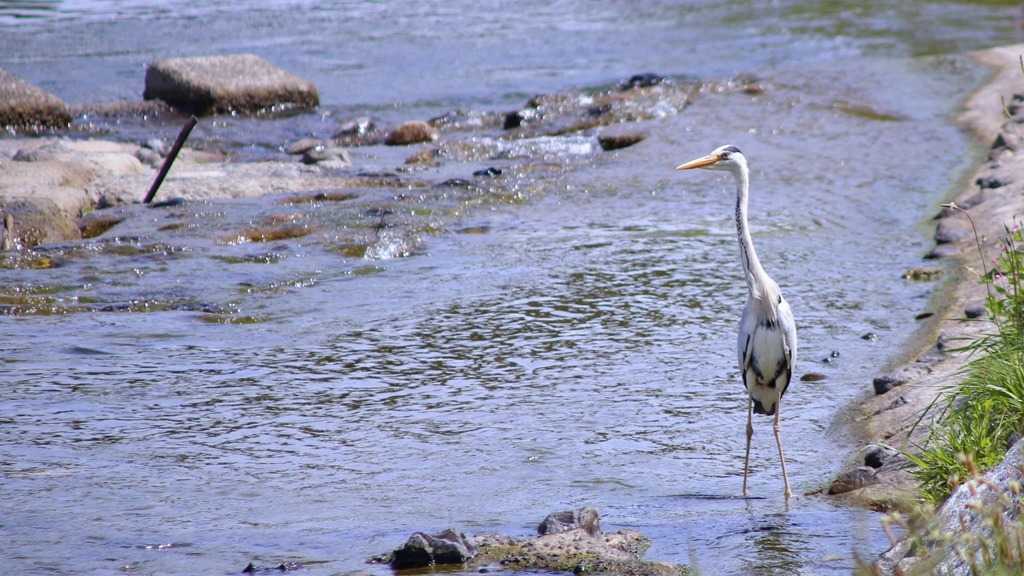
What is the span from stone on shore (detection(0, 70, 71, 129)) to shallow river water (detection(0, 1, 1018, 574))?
433 mm

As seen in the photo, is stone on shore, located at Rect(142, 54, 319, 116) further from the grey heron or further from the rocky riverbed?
the grey heron

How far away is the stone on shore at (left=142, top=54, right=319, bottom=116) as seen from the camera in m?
15.0

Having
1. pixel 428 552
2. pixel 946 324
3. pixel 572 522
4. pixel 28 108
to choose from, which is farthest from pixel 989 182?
pixel 28 108

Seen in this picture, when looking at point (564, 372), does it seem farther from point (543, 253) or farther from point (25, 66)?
point (25, 66)

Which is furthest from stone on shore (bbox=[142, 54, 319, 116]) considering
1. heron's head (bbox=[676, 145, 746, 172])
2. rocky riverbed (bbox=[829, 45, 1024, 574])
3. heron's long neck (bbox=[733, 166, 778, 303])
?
heron's long neck (bbox=[733, 166, 778, 303])

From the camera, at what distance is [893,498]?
4.20 m

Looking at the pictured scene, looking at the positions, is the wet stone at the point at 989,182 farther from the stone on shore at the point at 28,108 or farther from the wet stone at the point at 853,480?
the stone on shore at the point at 28,108

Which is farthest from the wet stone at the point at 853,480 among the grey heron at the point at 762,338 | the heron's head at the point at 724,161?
the heron's head at the point at 724,161

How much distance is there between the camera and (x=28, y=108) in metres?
13.7

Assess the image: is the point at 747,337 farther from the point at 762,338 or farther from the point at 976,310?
the point at 976,310

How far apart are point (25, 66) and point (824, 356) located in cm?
1512

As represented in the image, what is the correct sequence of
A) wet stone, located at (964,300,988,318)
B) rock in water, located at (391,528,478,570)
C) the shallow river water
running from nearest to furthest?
rock in water, located at (391,528,478,570)
the shallow river water
wet stone, located at (964,300,988,318)

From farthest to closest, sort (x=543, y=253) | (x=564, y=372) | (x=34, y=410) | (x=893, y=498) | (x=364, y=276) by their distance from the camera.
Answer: (x=543, y=253)
(x=364, y=276)
(x=564, y=372)
(x=34, y=410)
(x=893, y=498)

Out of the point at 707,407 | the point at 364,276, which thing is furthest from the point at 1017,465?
the point at 364,276
